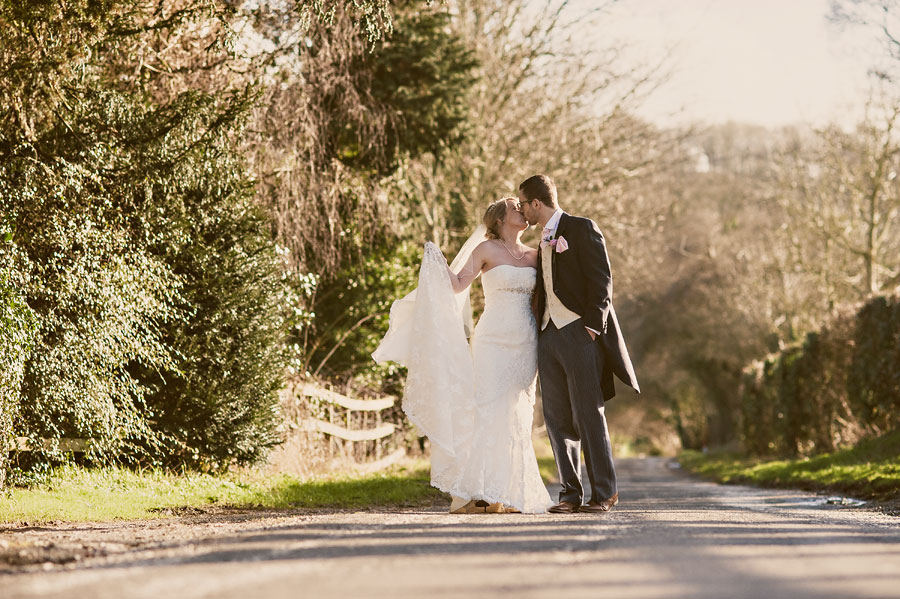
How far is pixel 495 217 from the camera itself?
9.02m

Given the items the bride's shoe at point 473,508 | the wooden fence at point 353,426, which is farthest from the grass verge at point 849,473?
the wooden fence at point 353,426

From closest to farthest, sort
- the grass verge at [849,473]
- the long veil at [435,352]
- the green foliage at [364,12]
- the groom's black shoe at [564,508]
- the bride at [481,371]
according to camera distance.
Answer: the groom's black shoe at [564,508], the bride at [481,371], the long veil at [435,352], the green foliage at [364,12], the grass verge at [849,473]

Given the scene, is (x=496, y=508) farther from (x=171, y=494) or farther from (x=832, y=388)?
(x=832, y=388)

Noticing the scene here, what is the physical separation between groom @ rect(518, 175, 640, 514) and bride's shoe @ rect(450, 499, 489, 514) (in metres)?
0.62

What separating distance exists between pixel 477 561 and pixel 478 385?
426 cm

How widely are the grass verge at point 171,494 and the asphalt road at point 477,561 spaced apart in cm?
152

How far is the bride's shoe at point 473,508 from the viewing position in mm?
8398

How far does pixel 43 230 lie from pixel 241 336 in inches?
109

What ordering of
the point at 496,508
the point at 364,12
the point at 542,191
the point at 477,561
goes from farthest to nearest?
the point at 364,12
the point at 542,191
the point at 496,508
the point at 477,561

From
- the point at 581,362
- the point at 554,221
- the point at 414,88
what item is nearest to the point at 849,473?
the point at 581,362

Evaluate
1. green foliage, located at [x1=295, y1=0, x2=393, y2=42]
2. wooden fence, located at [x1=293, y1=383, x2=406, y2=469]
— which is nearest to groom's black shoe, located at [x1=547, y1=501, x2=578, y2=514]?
green foliage, located at [x1=295, y1=0, x2=393, y2=42]

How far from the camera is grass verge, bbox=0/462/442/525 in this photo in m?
8.16

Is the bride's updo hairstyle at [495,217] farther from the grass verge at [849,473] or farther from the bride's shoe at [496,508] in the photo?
the grass verge at [849,473]

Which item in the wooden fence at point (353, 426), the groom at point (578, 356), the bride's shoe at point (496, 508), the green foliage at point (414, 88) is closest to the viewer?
the groom at point (578, 356)
